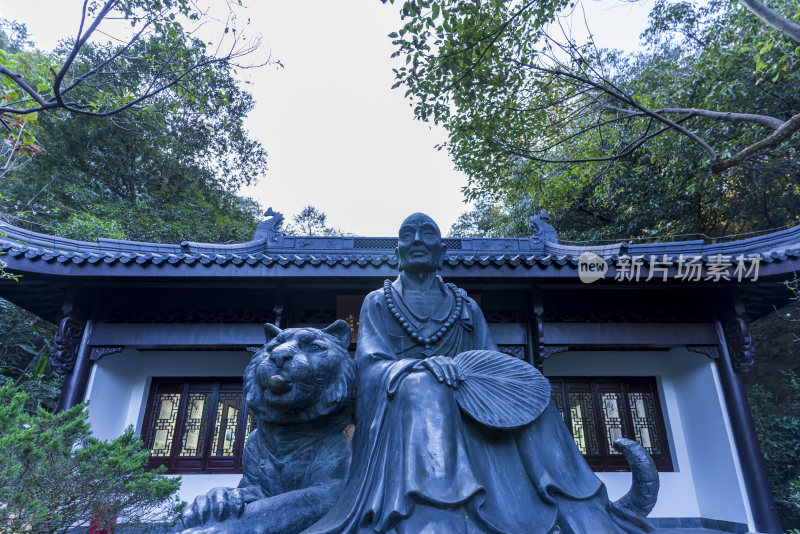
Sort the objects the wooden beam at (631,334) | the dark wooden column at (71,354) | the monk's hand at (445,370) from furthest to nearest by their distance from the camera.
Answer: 1. the wooden beam at (631,334)
2. the dark wooden column at (71,354)
3. the monk's hand at (445,370)

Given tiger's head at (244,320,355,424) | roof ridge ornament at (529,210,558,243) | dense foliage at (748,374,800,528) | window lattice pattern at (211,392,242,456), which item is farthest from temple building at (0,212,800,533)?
tiger's head at (244,320,355,424)

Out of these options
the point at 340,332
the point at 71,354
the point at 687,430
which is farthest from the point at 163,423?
the point at 687,430

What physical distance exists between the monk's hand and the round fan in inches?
2.1

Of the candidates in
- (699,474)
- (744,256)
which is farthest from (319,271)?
(699,474)

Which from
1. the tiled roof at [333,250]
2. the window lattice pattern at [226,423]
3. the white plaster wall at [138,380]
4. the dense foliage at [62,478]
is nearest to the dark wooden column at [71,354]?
the white plaster wall at [138,380]

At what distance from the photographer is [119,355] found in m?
7.30

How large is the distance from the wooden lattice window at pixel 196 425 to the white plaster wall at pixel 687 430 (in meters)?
5.51

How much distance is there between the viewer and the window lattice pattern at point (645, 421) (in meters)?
7.54

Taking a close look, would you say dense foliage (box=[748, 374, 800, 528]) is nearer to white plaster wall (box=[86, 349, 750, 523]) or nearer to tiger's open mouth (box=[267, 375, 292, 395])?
white plaster wall (box=[86, 349, 750, 523])

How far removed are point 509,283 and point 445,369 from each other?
4.89 m

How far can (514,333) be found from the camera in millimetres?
6812

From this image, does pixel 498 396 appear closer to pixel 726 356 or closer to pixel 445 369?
pixel 445 369

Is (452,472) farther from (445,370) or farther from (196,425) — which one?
(196,425)

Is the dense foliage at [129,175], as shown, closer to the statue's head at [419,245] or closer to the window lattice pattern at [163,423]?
the window lattice pattern at [163,423]
